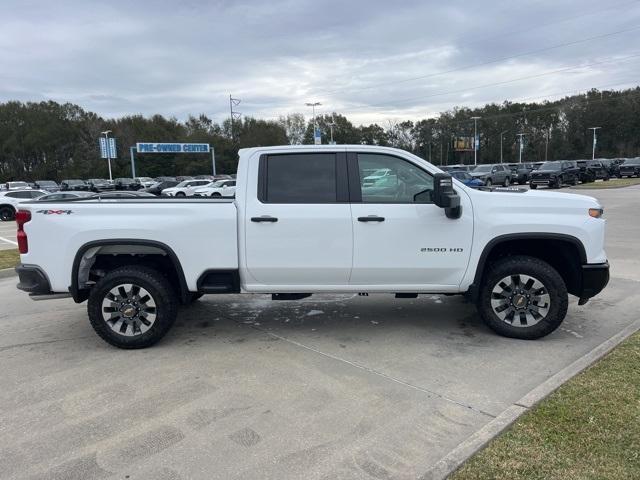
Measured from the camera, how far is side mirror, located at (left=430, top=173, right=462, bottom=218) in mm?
4500

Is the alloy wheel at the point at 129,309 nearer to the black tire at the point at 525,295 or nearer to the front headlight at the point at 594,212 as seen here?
the black tire at the point at 525,295

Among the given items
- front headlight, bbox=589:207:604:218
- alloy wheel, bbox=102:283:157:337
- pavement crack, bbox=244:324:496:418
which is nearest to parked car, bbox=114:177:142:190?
alloy wheel, bbox=102:283:157:337

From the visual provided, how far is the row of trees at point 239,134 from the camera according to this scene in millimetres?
83062

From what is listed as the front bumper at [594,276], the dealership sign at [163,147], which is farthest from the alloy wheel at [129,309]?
the dealership sign at [163,147]

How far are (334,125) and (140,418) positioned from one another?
3664 inches

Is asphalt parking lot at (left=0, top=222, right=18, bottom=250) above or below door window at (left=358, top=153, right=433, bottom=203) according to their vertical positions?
below

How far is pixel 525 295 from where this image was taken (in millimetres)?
4910

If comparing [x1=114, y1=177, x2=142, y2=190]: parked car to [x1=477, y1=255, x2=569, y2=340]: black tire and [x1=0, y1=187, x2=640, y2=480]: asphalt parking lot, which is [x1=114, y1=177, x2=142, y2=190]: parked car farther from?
[x1=477, y1=255, x2=569, y2=340]: black tire

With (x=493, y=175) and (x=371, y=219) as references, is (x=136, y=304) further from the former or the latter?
(x=493, y=175)

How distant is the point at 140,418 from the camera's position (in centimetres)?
360

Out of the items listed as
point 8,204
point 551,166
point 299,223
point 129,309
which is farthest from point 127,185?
point 299,223

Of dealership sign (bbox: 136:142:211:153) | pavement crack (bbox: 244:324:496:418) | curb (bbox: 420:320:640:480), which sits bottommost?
pavement crack (bbox: 244:324:496:418)

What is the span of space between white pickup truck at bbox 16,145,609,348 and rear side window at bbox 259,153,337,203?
0.01m

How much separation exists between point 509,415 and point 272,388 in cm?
179
